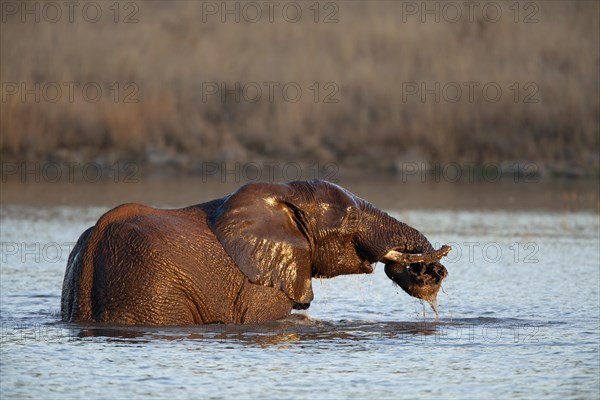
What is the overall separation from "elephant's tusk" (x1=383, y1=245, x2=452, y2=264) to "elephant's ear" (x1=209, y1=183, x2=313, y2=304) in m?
0.60

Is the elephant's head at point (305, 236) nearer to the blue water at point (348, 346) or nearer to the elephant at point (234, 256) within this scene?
the elephant at point (234, 256)

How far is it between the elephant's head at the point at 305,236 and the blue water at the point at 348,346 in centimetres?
41

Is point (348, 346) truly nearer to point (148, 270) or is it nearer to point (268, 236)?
point (268, 236)

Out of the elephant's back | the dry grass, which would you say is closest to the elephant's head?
the elephant's back

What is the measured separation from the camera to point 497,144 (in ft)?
81.5

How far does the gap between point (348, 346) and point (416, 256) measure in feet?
2.80

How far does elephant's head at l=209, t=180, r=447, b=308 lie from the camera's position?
30.8 ft

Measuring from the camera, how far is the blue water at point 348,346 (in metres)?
7.88

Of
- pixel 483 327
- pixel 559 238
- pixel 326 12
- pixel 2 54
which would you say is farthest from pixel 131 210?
pixel 326 12

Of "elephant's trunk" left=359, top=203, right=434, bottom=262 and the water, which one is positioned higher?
"elephant's trunk" left=359, top=203, right=434, bottom=262

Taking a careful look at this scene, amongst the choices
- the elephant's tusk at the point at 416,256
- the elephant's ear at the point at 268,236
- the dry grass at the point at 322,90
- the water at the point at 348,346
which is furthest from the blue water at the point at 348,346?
the dry grass at the point at 322,90

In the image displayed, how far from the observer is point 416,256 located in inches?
374

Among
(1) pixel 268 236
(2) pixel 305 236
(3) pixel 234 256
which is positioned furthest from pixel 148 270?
(2) pixel 305 236

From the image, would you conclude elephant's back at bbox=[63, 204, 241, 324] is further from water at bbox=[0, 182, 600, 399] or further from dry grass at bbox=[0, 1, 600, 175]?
dry grass at bbox=[0, 1, 600, 175]
